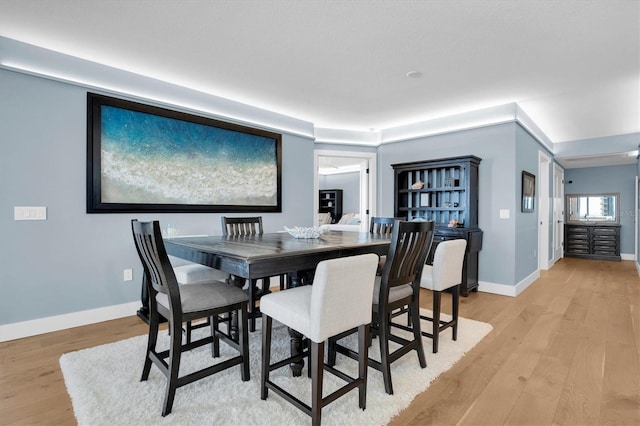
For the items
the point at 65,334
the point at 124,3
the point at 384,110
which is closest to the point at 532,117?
the point at 384,110

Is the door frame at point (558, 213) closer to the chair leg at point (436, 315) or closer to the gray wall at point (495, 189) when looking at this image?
the gray wall at point (495, 189)

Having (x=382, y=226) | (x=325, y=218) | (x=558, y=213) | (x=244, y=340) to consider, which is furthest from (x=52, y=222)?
(x=558, y=213)

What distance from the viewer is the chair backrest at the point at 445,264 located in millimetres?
2387

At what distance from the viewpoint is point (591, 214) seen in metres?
7.79

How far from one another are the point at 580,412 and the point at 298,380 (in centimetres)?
158

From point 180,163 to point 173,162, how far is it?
0.25 feet

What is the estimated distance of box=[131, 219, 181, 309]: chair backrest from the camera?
169cm

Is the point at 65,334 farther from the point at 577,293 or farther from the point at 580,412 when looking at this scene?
the point at 577,293

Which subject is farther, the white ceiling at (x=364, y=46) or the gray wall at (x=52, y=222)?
the gray wall at (x=52, y=222)

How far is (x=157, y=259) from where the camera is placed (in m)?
1.72

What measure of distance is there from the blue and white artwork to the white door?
602cm

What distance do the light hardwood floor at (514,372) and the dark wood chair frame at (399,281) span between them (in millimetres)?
253

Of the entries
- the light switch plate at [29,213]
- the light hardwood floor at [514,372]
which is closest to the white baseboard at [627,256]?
the light hardwood floor at [514,372]

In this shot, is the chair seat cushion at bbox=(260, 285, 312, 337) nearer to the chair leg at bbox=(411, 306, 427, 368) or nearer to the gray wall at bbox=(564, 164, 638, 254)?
the chair leg at bbox=(411, 306, 427, 368)
